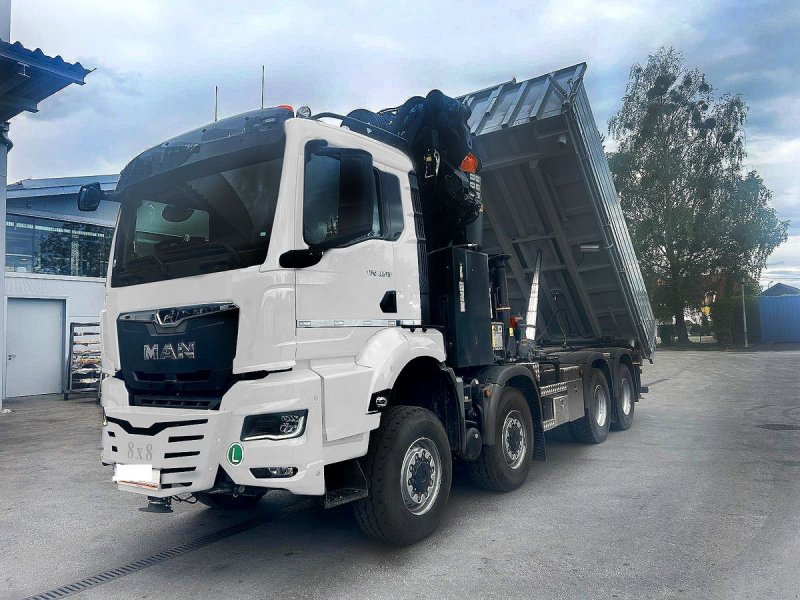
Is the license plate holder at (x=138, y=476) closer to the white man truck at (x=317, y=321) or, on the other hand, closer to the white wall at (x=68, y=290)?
the white man truck at (x=317, y=321)

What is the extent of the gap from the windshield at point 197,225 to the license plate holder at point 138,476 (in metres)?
1.25

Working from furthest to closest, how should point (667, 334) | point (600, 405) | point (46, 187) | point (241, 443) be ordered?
point (667, 334), point (46, 187), point (600, 405), point (241, 443)

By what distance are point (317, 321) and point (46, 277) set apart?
50.1 ft

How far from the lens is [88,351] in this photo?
644 inches

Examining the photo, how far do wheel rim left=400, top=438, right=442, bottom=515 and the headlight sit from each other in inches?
39.1

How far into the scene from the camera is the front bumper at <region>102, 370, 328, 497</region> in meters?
3.68

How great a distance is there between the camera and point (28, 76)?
1126cm

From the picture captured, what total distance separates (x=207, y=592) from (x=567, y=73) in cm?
577

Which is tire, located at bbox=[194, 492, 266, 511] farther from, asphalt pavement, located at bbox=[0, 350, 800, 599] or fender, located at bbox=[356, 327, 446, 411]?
fender, located at bbox=[356, 327, 446, 411]

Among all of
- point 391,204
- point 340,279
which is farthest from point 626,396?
point 340,279

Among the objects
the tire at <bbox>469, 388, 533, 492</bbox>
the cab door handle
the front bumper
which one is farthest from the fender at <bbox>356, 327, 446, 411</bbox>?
the tire at <bbox>469, 388, 533, 492</bbox>

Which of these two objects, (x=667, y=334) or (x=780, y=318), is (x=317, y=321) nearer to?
(x=667, y=334)

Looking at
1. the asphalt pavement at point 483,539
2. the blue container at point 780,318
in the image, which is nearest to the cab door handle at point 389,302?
the asphalt pavement at point 483,539

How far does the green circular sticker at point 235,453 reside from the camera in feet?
12.1
